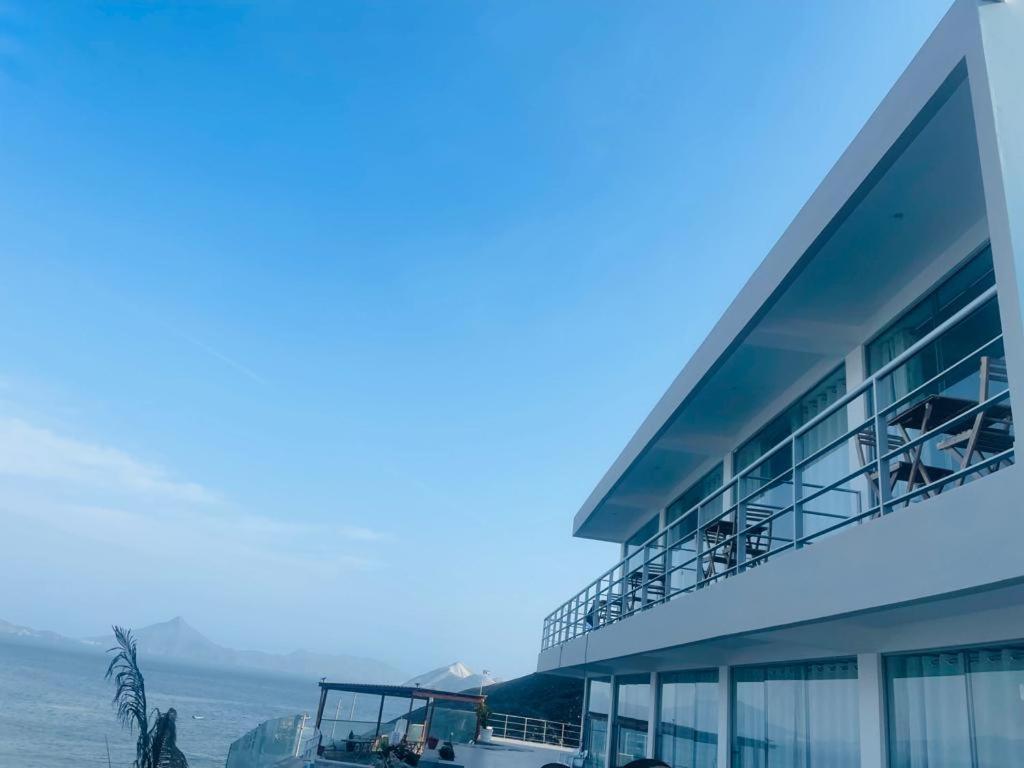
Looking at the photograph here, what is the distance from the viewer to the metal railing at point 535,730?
25.7 metres

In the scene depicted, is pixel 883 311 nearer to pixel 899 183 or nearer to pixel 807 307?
pixel 807 307

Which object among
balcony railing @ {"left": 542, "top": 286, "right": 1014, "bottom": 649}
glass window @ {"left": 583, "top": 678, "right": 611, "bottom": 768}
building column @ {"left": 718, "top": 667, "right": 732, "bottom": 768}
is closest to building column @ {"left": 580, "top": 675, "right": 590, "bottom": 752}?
glass window @ {"left": 583, "top": 678, "right": 611, "bottom": 768}

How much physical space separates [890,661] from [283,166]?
718 inches

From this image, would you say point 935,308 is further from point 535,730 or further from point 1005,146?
point 535,730

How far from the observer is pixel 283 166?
20.7m

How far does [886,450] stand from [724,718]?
617 cm

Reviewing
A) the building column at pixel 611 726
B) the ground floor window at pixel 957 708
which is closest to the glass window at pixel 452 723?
the building column at pixel 611 726

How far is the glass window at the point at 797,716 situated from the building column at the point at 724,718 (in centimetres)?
8

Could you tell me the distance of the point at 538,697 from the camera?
27969mm

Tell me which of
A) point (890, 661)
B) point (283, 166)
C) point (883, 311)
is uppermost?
point (283, 166)

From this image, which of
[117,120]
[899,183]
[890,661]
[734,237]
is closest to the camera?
[899,183]

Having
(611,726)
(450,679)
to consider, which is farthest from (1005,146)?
(450,679)

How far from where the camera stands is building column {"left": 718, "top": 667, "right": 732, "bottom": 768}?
9664 millimetres

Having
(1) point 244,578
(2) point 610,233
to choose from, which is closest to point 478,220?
(2) point 610,233
